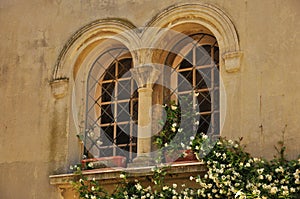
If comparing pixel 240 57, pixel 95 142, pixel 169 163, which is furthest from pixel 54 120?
pixel 240 57

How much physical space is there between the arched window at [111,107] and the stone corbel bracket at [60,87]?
346 millimetres

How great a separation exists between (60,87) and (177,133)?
2055 mm

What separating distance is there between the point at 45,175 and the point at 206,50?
2.83 meters

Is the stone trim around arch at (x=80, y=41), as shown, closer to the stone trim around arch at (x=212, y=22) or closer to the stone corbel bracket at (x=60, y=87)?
the stone corbel bracket at (x=60, y=87)

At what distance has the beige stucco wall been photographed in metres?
10.6

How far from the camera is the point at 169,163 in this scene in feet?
35.9

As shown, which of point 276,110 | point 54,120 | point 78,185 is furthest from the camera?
point 54,120

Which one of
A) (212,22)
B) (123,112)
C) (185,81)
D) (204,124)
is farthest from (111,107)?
(212,22)

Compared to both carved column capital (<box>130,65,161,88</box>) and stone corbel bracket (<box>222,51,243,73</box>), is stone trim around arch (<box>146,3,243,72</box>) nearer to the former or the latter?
stone corbel bracket (<box>222,51,243,73</box>)

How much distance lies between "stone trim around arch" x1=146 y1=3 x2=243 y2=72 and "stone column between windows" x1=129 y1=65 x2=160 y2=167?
2.18 feet

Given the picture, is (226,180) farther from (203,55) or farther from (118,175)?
(203,55)

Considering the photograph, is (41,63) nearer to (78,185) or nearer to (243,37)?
(78,185)

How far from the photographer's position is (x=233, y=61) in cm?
1104

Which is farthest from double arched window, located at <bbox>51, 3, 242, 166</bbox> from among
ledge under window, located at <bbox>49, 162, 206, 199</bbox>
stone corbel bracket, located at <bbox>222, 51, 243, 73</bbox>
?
ledge under window, located at <bbox>49, 162, 206, 199</bbox>
